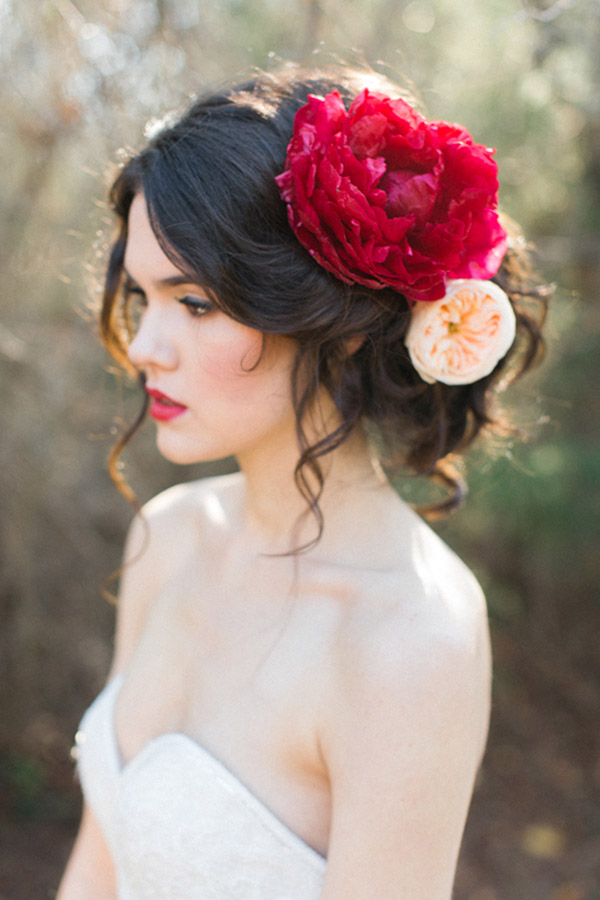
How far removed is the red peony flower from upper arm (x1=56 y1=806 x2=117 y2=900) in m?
1.38

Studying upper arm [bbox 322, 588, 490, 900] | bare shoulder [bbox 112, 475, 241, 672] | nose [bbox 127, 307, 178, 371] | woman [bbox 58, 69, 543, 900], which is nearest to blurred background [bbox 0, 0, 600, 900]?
bare shoulder [bbox 112, 475, 241, 672]

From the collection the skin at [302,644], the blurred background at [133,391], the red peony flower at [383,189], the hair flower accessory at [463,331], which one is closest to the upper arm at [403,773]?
the skin at [302,644]

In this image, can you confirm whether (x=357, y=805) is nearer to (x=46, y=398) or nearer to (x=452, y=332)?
(x=452, y=332)

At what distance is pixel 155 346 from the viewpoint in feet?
4.63

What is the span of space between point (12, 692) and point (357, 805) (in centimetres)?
232

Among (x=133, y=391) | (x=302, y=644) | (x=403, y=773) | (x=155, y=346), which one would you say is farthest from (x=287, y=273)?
(x=133, y=391)

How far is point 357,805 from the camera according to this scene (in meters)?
1.20

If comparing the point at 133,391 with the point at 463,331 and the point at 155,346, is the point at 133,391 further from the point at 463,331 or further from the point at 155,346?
the point at 463,331

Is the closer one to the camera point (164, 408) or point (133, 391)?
point (164, 408)

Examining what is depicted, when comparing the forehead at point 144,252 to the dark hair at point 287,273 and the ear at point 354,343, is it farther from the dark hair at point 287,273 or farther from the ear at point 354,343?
the ear at point 354,343

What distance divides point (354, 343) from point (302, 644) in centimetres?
58

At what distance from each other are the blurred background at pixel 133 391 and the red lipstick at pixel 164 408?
1.07m

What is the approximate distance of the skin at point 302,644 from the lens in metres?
1.20

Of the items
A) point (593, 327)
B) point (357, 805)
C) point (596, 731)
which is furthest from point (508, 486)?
point (357, 805)
